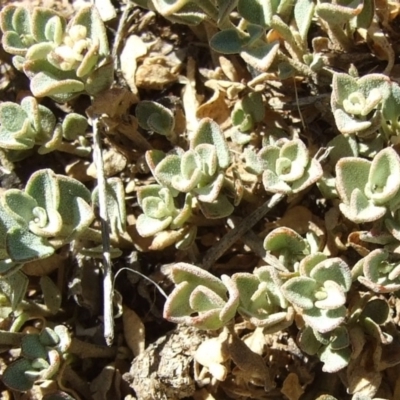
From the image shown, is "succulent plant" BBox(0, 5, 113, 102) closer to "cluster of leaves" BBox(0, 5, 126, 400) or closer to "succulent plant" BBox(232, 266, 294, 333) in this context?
"cluster of leaves" BBox(0, 5, 126, 400)

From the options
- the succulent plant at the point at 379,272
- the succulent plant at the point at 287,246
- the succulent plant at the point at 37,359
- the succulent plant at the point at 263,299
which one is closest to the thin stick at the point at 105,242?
the succulent plant at the point at 37,359

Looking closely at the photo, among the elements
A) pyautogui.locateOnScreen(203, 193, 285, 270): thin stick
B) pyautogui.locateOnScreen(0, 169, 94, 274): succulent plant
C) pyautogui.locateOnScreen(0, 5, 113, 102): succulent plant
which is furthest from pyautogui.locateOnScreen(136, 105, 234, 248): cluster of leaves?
pyautogui.locateOnScreen(0, 5, 113, 102): succulent plant

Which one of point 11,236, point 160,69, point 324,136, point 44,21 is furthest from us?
point 160,69

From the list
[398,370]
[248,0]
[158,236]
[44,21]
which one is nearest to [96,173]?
[158,236]

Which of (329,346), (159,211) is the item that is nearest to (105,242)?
(159,211)

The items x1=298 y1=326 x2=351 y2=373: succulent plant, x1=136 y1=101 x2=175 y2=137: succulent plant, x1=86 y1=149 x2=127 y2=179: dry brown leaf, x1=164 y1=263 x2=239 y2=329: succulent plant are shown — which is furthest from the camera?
x1=86 y1=149 x2=127 y2=179: dry brown leaf

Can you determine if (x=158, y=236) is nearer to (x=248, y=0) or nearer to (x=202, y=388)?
(x=202, y=388)

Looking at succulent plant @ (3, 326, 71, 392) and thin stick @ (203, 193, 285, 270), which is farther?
thin stick @ (203, 193, 285, 270)
